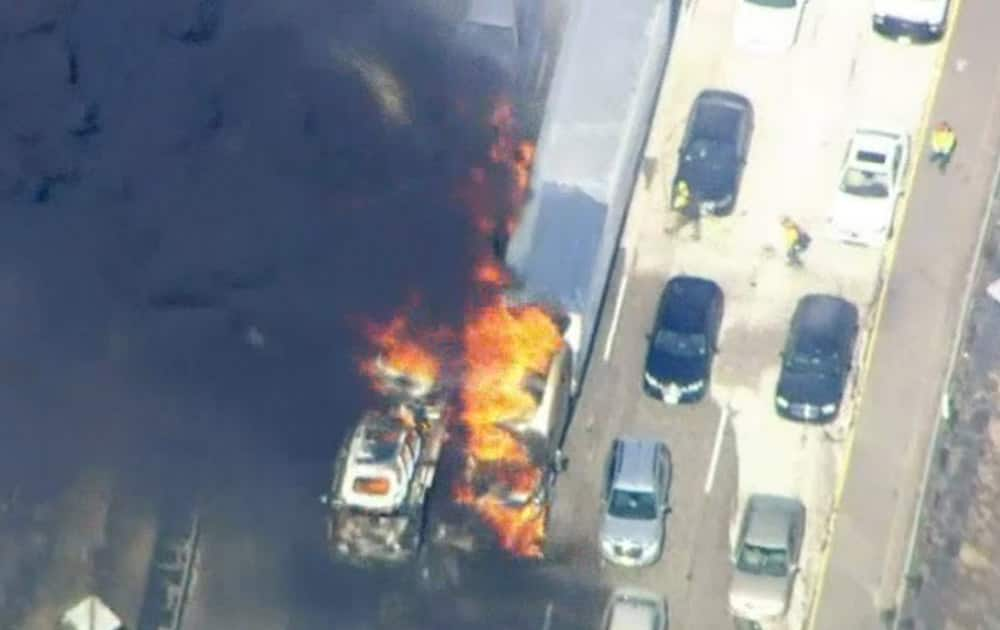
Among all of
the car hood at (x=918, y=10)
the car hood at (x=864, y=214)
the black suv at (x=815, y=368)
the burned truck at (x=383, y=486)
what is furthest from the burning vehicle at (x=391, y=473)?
the car hood at (x=918, y=10)

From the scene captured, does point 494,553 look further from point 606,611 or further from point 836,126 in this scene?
point 836,126

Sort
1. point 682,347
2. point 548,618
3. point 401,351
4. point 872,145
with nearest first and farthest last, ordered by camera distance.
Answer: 1. point 548,618
2. point 682,347
3. point 401,351
4. point 872,145

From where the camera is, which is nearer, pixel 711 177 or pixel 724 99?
pixel 711 177

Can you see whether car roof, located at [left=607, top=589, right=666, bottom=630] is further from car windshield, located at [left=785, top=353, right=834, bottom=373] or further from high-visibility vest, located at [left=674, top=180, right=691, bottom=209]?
high-visibility vest, located at [left=674, top=180, right=691, bottom=209]

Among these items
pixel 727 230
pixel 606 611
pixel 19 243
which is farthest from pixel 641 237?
pixel 19 243

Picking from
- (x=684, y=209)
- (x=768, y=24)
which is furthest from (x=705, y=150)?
(x=768, y=24)

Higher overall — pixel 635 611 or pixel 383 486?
pixel 383 486

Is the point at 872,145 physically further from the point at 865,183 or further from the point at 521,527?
the point at 521,527
